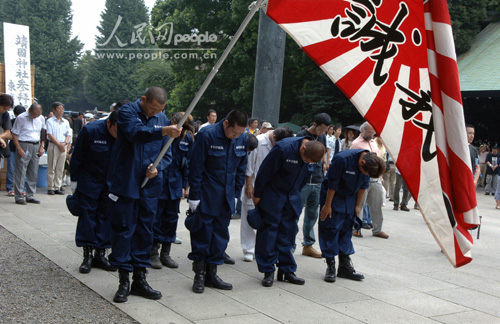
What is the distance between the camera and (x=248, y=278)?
654 centimetres

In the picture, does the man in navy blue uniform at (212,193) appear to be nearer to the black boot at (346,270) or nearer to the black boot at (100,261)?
the black boot at (100,261)

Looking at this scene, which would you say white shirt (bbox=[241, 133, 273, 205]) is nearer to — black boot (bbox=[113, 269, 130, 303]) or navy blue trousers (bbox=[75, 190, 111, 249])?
navy blue trousers (bbox=[75, 190, 111, 249])

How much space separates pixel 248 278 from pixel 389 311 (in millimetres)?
1711

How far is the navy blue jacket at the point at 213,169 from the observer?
591 cm

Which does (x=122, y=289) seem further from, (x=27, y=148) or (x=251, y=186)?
(x=27, y=148)

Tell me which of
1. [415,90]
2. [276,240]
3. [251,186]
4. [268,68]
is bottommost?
[276,240]

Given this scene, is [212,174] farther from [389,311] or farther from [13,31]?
[13,31]

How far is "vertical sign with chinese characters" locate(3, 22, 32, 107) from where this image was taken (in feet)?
54.9

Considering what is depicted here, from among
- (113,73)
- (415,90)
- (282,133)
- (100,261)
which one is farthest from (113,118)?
(113,73)

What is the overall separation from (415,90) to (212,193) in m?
2.55

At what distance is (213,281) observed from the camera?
598 cm

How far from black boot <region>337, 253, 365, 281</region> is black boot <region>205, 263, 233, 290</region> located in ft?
5.05

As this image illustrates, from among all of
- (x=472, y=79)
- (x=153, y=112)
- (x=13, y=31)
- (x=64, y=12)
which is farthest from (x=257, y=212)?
(x=64, y=12)

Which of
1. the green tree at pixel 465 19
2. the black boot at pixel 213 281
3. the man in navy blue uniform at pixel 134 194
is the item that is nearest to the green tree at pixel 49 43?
the green tree at pixel 465 19
